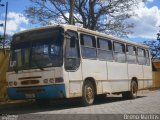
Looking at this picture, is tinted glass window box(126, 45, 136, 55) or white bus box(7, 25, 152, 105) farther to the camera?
tinted glass window box(126, 45, 136, 55)

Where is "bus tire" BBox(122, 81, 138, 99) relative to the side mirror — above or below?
below

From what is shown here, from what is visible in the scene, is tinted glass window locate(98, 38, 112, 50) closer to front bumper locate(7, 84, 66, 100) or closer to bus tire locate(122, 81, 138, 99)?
bus tire locate(122, 81, 138, 99)

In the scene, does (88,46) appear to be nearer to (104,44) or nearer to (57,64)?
(104,44)

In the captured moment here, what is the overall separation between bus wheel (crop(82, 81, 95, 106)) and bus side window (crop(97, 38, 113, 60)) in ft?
5.43

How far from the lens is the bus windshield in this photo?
14641 millimetres

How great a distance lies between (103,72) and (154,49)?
66.0m

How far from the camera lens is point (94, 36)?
1708 centimetres

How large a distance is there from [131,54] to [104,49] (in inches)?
154

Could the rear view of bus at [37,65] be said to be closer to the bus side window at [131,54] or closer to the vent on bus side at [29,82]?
the vent on bus side at [29,82]

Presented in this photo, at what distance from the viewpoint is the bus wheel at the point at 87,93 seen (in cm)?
1564

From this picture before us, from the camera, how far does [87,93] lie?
15922mm

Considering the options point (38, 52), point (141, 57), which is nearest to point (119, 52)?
point (141, 57)

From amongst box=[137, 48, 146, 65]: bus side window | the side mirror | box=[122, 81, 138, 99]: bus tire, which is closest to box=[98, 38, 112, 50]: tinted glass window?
the side mirror

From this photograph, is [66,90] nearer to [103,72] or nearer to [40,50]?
[40,50]
